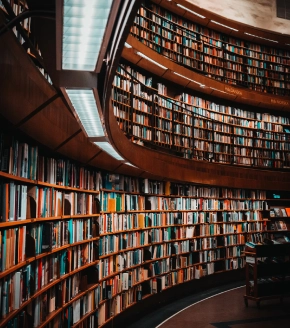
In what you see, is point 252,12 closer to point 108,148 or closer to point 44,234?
point 108,148

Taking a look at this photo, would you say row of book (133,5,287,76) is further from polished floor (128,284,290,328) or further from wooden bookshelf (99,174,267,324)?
polished floor (128,284,290,328)

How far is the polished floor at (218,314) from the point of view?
556cm

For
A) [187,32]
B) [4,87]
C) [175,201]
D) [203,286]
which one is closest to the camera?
[4,87]

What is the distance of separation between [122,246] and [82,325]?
1.52 meters

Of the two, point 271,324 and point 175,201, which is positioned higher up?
point 175,201

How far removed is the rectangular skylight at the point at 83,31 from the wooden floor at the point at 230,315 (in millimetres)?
4794

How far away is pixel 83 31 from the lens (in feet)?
4.16

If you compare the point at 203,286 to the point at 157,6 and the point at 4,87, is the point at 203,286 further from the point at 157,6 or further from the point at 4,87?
the point at 4,87

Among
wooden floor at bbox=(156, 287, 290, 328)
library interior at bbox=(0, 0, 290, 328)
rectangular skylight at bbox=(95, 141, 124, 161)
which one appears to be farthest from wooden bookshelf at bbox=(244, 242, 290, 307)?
rectangular skylight at bbox=(95, 141, 124, 161)

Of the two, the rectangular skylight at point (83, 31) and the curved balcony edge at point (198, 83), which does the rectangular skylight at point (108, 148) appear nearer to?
the rectangular skylight at point (83, 31)

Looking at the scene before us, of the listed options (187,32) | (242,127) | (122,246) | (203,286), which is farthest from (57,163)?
(242,127)

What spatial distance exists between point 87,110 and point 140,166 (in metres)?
2.70

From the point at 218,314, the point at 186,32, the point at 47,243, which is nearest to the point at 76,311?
the point at 47,243

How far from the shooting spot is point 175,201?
7.38 meters
